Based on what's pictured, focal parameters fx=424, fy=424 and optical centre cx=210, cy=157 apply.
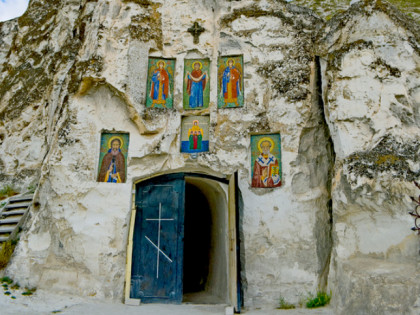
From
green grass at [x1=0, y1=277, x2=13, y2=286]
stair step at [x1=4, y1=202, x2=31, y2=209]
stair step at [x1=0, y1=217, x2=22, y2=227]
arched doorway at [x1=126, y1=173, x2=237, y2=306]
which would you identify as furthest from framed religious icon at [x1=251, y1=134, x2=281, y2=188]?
stair step at [x1=4, y1=202, x2=31, y2=209]

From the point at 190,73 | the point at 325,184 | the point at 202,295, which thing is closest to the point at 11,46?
the point at 190,73

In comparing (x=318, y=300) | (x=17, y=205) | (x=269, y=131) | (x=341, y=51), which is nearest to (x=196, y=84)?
(x=269, y=131)

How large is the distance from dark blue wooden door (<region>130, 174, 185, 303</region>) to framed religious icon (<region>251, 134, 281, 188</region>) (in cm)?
148

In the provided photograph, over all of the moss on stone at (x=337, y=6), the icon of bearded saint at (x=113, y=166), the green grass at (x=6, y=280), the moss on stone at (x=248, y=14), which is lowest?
the green grass at (x=6, y=280)

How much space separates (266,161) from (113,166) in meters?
2.98

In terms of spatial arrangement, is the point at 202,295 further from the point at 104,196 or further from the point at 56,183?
the point at 56,183

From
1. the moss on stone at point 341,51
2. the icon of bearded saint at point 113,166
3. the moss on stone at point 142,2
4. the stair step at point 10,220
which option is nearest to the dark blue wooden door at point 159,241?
the icon of bearded saint at point 113,166

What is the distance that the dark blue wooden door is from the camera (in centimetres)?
776

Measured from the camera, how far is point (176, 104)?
28.8 feet

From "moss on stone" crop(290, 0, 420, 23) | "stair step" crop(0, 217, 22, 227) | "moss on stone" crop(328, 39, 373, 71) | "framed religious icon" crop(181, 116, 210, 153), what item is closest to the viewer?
"moss on stone" crop(328, 39, 373, 71)

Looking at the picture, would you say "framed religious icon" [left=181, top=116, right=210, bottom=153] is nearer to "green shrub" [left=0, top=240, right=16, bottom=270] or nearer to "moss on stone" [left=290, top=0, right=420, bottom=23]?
"green shrub" [left=0, top=240, right=16, bottom=270]

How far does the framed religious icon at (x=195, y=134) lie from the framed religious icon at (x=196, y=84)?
0.90 feet

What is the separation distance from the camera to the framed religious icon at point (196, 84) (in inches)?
347

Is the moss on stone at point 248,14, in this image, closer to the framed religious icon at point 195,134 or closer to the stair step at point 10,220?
the framed religious icon at point 195,134
